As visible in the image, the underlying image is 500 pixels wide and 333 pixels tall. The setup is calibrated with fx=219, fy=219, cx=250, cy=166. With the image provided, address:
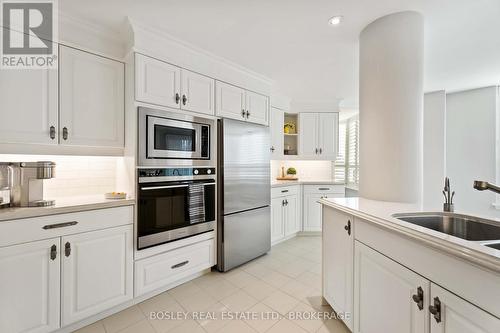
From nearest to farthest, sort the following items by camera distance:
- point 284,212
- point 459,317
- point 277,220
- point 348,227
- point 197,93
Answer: point 459,317 < point 348,227 < point 197,93 < point 277,220 < point 284,212

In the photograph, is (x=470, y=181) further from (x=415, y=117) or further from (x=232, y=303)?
(x=232, y=303)

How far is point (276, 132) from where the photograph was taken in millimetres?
3699

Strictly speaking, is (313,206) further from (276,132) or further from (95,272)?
(95,272)

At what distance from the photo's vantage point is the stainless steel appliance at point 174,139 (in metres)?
1.93

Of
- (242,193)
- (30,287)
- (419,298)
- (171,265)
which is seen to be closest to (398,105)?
(419,298)

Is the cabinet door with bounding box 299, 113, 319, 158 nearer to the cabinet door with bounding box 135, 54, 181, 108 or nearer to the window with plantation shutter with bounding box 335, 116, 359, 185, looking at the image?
the window with plantation shutter with bounding box 335, 116, 359, 185

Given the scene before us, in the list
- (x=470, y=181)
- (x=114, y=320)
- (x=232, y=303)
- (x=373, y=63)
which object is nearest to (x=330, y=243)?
(x=232, y=303)

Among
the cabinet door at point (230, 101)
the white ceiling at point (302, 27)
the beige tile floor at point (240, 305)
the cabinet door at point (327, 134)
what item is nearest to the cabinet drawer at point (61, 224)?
the beige tile floor at point (240, 305)

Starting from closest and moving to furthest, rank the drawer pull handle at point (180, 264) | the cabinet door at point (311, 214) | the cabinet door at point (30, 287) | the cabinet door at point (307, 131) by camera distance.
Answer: the cabinet door at point (30, 287), the drawer pull handle at point (180, 264), the cabinet door at point (311, 214), the cabinet door at point (307, 131)

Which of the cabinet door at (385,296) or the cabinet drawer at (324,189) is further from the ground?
the cabinet drawer at (324,189)

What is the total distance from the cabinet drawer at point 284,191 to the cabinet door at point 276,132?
0.56 meters

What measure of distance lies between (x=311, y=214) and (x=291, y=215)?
17.3 inches

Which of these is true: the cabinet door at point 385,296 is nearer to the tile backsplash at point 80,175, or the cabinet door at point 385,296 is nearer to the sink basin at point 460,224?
the sink basin at point 460,224

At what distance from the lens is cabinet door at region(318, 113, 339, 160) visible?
161 inches
